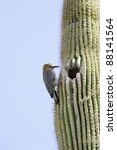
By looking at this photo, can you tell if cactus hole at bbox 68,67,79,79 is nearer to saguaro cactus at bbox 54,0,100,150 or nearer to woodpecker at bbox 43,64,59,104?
saguaro cactus at bbox 54,0,100,150

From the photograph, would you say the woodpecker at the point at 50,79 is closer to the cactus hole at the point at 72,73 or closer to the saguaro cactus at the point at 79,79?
the saguaro cactus at the point at 79,79

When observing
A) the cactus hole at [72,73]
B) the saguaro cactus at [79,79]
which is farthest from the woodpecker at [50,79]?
the cactus hole at [72,73]

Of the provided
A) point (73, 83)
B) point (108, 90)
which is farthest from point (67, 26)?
point (108, 90)

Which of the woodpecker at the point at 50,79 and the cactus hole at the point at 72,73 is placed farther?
the cactus hole at the point at 72,73

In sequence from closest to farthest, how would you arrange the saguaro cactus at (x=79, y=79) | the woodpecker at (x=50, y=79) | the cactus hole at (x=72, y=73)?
the saguaro cactus at (x=79, y=79) < the woodpecker at (x=50, y=79) < the cactus hole at (x=72, y=73)

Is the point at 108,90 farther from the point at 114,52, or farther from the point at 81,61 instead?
the point at 81,61

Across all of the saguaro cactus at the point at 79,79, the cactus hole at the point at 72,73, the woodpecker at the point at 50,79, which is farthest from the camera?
the cactus hole at the point at 72,73
